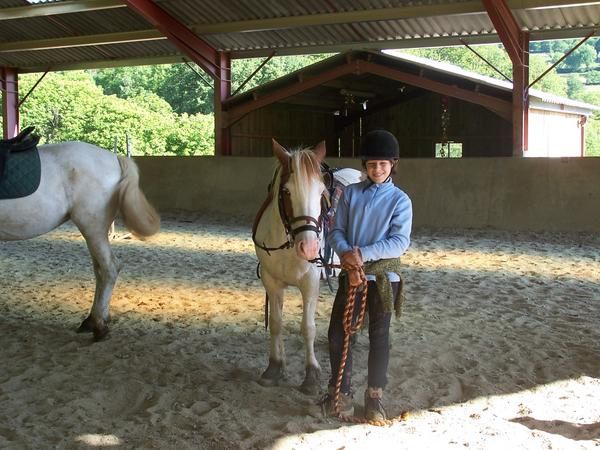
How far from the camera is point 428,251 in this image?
882 cm

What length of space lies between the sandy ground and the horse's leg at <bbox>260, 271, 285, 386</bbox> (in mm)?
135

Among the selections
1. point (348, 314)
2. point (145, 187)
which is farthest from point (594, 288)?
point (145, 187)

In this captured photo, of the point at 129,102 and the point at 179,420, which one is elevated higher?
the point at 129,102

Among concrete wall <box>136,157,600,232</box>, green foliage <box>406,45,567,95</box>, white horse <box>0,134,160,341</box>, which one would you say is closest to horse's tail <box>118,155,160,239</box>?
white horse <box>0,134,160,341</box>

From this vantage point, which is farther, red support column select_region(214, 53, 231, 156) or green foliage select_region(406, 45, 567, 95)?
green foliage select_region(406, 45, 567, 95)

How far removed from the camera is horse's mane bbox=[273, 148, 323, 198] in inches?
124

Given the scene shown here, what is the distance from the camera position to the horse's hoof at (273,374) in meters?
3.80

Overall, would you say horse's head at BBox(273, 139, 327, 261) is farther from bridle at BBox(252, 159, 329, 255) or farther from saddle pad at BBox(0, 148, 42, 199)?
saddle pad at BBox(0, 148, 42, 199)

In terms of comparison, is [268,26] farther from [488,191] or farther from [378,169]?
[378,169]

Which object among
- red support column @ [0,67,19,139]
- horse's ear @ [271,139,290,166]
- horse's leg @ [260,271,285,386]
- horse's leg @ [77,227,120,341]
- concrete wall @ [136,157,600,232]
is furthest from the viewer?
red support column @ [0,67,19,139]

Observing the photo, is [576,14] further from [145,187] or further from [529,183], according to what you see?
[145,187]

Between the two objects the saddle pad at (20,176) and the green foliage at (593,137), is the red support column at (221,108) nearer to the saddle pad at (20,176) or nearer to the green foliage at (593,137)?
the saddle pad at (20,176)

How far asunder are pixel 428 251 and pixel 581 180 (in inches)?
135

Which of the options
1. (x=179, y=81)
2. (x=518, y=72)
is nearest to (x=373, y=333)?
(x=518, y=72)
